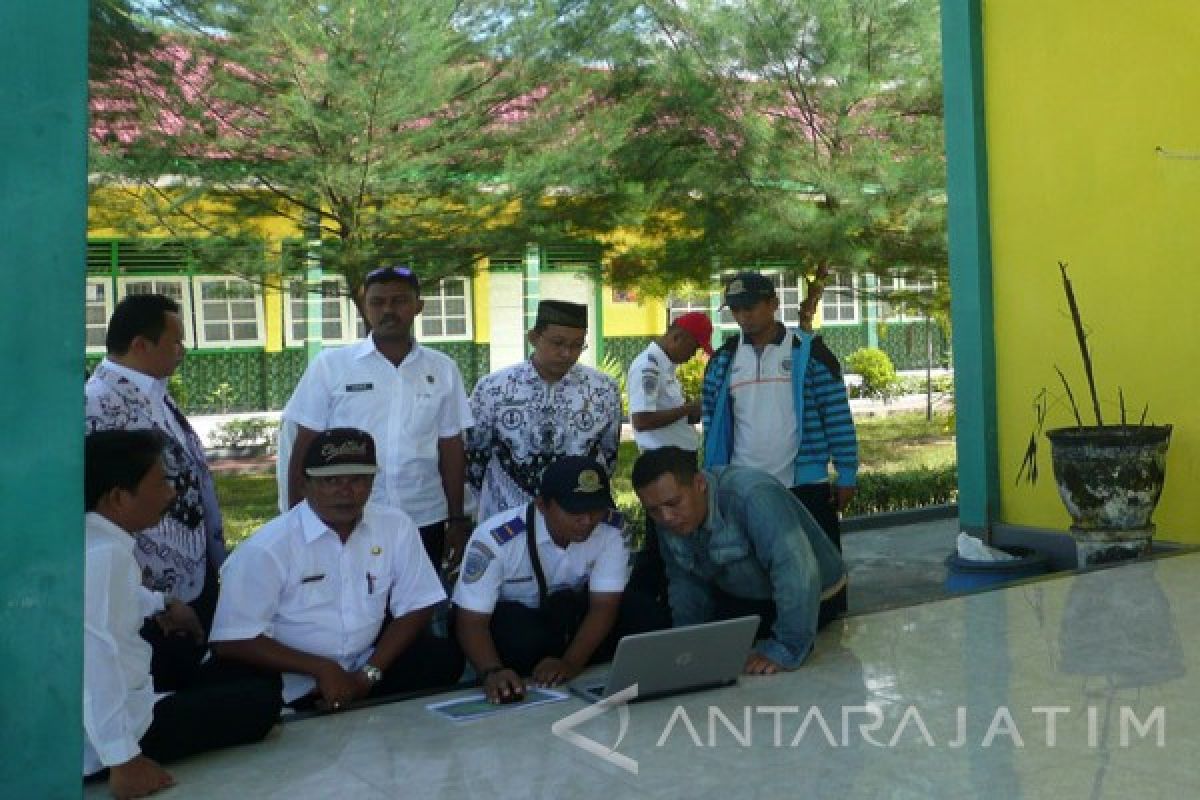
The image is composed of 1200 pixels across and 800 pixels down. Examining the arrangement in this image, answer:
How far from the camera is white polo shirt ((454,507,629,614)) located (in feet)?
13.8

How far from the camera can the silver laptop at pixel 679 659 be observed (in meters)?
3.71

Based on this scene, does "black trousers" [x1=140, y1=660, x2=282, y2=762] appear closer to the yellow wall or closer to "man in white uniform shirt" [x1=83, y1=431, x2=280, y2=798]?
"man in white uniform shirt" [x1=83, y1=431, x2=280, y2=798]

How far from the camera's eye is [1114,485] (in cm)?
602

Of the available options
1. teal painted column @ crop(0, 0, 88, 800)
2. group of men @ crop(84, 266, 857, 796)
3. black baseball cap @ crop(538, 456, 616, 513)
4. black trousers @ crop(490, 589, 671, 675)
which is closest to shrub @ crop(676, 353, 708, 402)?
group of men @ crop(84, 266, 857, 796)

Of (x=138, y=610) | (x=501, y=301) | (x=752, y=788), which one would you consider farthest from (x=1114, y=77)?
(x=501, y=301)

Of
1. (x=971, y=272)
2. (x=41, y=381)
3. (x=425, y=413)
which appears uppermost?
(x=971, y=272)

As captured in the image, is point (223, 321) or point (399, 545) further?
point (223, 321)

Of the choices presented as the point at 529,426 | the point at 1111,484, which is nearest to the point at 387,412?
the point at 529,426

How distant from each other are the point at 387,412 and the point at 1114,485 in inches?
131

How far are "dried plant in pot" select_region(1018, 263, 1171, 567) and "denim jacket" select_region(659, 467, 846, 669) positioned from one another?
2.20 metres

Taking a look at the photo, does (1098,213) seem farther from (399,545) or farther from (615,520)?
(399,545)

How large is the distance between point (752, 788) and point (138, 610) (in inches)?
61.0

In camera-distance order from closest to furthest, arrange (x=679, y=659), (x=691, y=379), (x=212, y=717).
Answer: (x=212, y=717), (x=679, y=659), (x=691, y=379)

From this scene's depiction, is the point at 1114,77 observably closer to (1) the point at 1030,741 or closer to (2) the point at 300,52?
(1) the point at 1030,741
